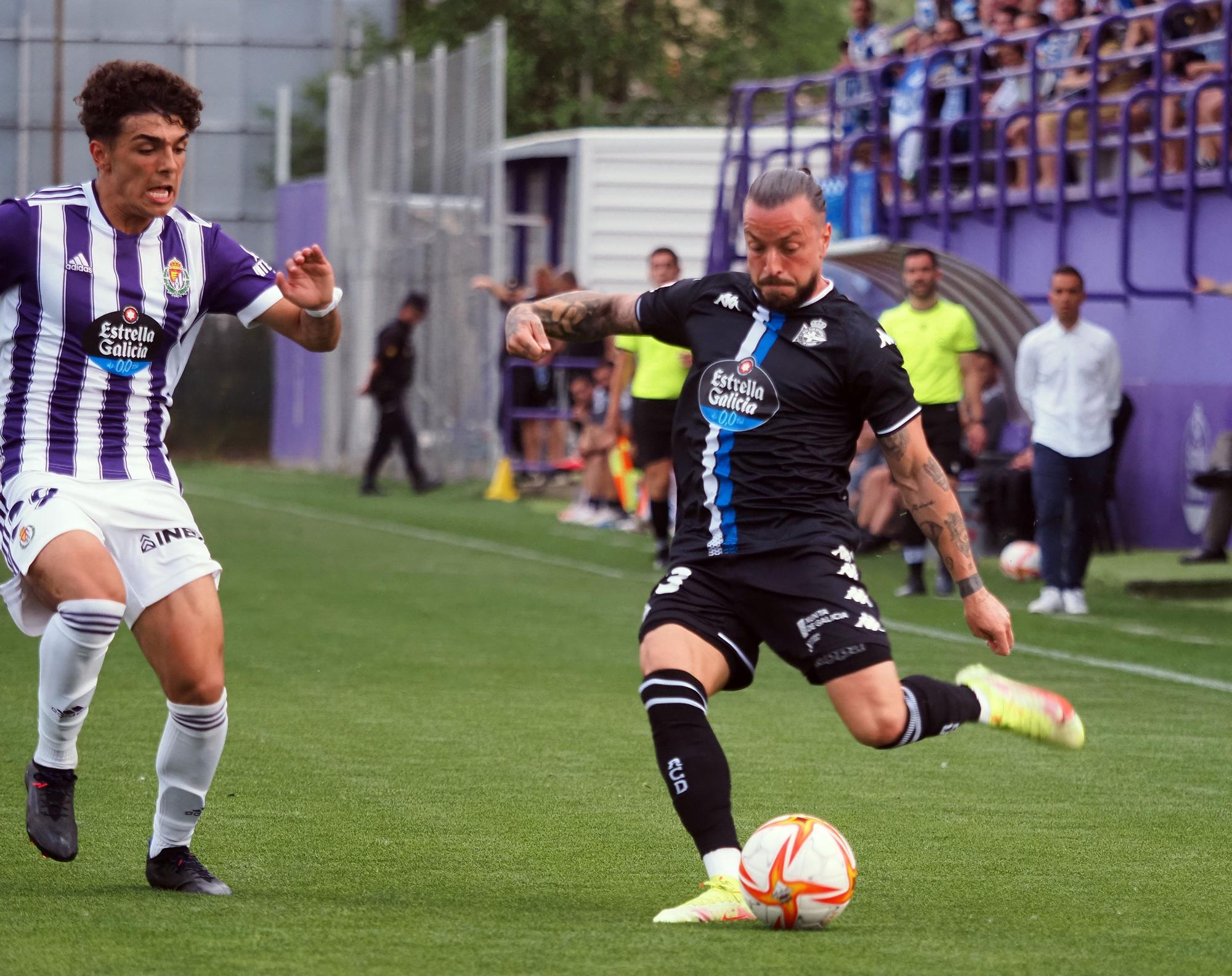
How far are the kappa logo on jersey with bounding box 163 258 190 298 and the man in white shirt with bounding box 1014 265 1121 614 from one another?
8.38 meters

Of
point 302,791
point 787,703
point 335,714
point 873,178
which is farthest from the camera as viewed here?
point 873,178

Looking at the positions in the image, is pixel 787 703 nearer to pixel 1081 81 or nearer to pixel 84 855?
pixel 84 855

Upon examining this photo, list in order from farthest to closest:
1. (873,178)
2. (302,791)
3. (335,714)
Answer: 1. (873,178)
2. (335,714)
3. (302,791)

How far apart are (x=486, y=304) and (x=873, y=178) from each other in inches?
315

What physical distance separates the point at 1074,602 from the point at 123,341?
8.93 meters

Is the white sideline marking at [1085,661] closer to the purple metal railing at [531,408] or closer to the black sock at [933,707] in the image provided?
the black sock at [933,707]

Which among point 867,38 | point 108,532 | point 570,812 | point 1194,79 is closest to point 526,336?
point 108,532

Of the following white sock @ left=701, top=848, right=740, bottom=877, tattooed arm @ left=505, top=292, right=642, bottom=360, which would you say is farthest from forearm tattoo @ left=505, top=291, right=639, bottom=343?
white sock @ left=701, top=848, right=740, bottom=877

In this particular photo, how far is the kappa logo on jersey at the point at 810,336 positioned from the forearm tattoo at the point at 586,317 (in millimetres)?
501

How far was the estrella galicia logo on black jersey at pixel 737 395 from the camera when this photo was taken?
17.8ft

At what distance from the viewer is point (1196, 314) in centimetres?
1620

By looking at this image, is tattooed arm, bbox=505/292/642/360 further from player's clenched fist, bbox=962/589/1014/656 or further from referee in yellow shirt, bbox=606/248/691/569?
referee in yellow shirt, bbox=606/248/691/569

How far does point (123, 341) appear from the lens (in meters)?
5.48

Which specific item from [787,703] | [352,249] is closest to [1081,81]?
[787,703]
